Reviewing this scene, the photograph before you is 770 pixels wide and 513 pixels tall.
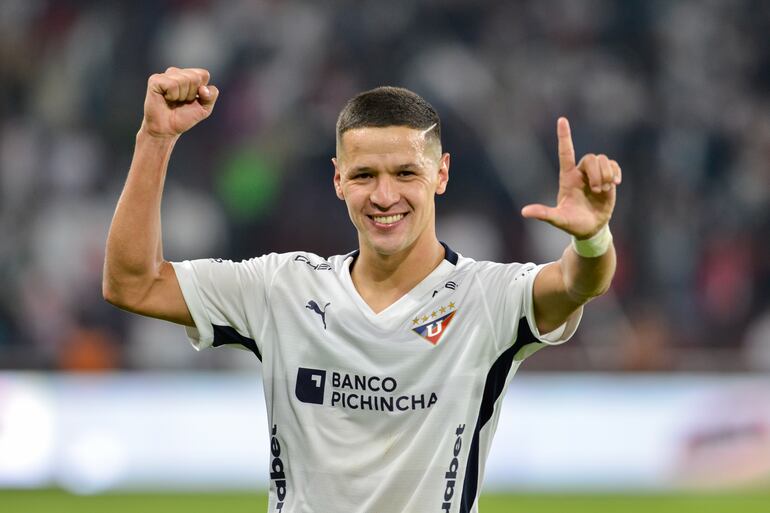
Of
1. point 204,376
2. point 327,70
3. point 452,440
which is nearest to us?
point 452,440

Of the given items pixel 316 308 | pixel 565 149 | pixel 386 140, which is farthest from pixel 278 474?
pixel 565 149

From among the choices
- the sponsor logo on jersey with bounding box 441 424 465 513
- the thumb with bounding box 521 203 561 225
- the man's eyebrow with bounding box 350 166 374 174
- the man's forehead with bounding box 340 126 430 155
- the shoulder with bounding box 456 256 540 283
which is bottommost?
the sponsor logo on jersey with bounding box 441 424 465 513

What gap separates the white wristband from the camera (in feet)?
12.7

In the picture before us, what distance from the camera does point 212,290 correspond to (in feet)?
14.3

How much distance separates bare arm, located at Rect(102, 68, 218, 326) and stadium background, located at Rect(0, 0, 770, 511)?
7.03 meters

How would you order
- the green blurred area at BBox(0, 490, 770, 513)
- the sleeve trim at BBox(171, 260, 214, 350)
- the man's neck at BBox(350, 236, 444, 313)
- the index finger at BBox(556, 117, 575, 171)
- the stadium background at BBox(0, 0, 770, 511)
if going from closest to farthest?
1. the index finger at BBox(556, 117, 575, 171)
2. the sleeve trim at BBox(171, 260, 214, 350)
3. the man's neck at BBox(350, 236, 444, 313)
4. the green blurred area at BBox(0, 490, 770, 513)
5. the stadium background at BBox(0, 0, 770, 511)

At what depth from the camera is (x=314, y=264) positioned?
4543 millimetres

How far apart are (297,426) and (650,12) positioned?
11857 millimetres

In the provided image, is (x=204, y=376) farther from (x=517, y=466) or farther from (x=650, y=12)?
(x=650, y=12)

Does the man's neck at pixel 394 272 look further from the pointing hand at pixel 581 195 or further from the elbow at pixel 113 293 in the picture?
the elbow at pixel 113 293

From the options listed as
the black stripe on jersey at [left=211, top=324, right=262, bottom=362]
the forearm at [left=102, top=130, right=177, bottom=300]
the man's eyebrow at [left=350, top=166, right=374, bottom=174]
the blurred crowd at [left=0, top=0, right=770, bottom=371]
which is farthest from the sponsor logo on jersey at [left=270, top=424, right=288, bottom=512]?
the blurred crowd at [left=0, top=0, right=770, bottom=371]

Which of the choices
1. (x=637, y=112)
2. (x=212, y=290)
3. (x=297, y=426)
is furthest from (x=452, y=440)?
(x=637, y=112)

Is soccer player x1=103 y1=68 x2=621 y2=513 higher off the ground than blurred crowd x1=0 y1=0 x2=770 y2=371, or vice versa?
blurred crowd x1=0 y1=0 x2=770 y2=371

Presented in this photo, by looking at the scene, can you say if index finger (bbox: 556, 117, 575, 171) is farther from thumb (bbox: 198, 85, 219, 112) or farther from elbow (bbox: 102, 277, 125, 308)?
elbow (bbox: 102, 277, 125, 308)
